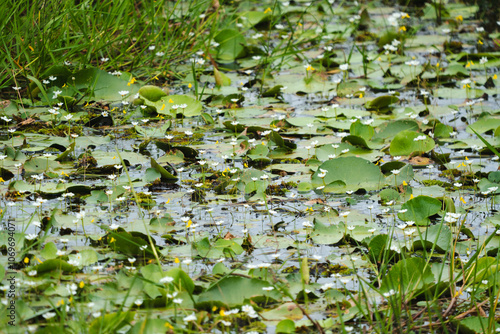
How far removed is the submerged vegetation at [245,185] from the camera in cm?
175

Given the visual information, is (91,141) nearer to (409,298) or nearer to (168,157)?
(168,157)

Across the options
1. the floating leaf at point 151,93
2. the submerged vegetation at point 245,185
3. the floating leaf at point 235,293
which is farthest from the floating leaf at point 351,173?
the floating leaf at point 151,93

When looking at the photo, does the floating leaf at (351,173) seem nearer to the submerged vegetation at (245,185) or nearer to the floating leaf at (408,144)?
the submerged vegetation at (245,185)

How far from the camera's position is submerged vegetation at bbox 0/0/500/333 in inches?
69.1

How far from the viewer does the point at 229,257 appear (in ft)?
6.70

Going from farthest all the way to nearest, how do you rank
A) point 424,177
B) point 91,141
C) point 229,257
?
point 91,141 < point 424,177 < point 229,257

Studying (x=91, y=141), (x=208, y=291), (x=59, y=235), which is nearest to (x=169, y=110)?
(x=91, y=141)

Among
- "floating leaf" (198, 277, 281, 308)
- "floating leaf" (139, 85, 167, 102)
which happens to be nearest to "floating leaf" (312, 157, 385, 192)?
"floating leaf" (198, 277, 281, 308)

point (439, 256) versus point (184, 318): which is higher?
point (184, 318)

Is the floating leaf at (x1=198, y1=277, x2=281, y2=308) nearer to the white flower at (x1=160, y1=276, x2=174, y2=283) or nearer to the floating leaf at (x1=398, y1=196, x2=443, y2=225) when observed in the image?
the white flower at (x1=160, y1=276, x2=174, y2=283)

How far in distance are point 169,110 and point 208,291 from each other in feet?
5.47

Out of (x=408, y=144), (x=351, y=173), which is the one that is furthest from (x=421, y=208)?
(x=408, y=144)

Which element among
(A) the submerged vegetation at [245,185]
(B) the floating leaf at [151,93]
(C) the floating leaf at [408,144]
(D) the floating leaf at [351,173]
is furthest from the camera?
(B) the floating leaf at [151,93]

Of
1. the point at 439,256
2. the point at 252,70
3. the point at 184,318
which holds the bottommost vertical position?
the point at 252,70
